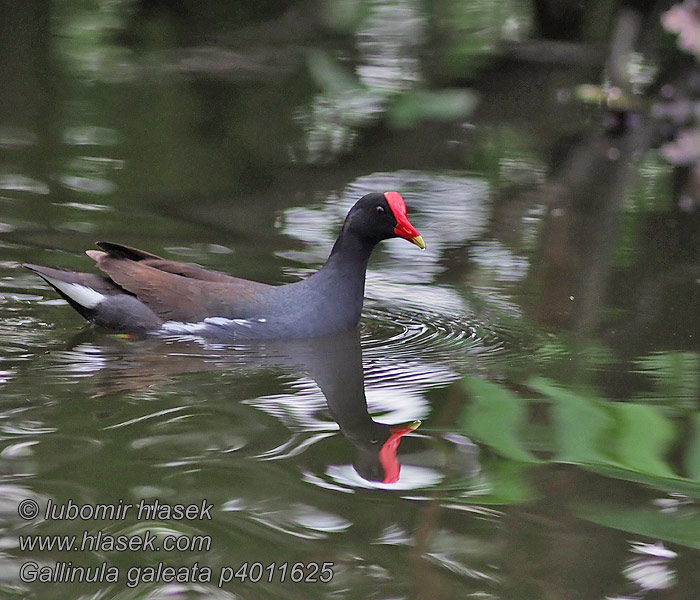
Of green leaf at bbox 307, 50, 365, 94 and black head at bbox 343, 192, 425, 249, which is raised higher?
green leaf at bbox 307, 50, 365, 94

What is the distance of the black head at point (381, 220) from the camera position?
5.55 m

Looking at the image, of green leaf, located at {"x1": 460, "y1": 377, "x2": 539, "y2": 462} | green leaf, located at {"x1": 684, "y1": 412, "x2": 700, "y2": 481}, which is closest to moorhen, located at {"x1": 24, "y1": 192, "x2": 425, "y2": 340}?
green leaf, located at {"x1": 460, "y1": 377, "x2": 539, "y2": 462}

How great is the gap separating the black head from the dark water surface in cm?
42

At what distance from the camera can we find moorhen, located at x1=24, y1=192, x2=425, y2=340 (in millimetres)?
5301

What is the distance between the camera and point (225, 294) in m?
5.35

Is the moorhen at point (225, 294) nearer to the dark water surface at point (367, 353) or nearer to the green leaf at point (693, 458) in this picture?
the dark water surface at point (367, 353)

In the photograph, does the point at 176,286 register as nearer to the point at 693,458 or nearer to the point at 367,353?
the point at 367,353

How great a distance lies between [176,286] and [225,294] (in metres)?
0.25

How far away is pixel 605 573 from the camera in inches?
128

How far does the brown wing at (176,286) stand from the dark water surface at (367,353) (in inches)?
6.3

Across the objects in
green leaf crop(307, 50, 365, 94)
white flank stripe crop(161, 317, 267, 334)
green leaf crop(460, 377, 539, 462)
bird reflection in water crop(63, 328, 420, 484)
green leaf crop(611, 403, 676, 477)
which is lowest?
bird reflection in water crop(63, 328, 420, 484)

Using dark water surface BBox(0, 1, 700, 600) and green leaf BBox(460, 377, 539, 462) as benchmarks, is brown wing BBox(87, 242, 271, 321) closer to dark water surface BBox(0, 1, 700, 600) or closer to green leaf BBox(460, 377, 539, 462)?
dark water surface BBox(0, 1, 700, 600)

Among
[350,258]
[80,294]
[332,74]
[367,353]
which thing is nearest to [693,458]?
[367,353]

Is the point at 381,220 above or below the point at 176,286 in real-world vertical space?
above
